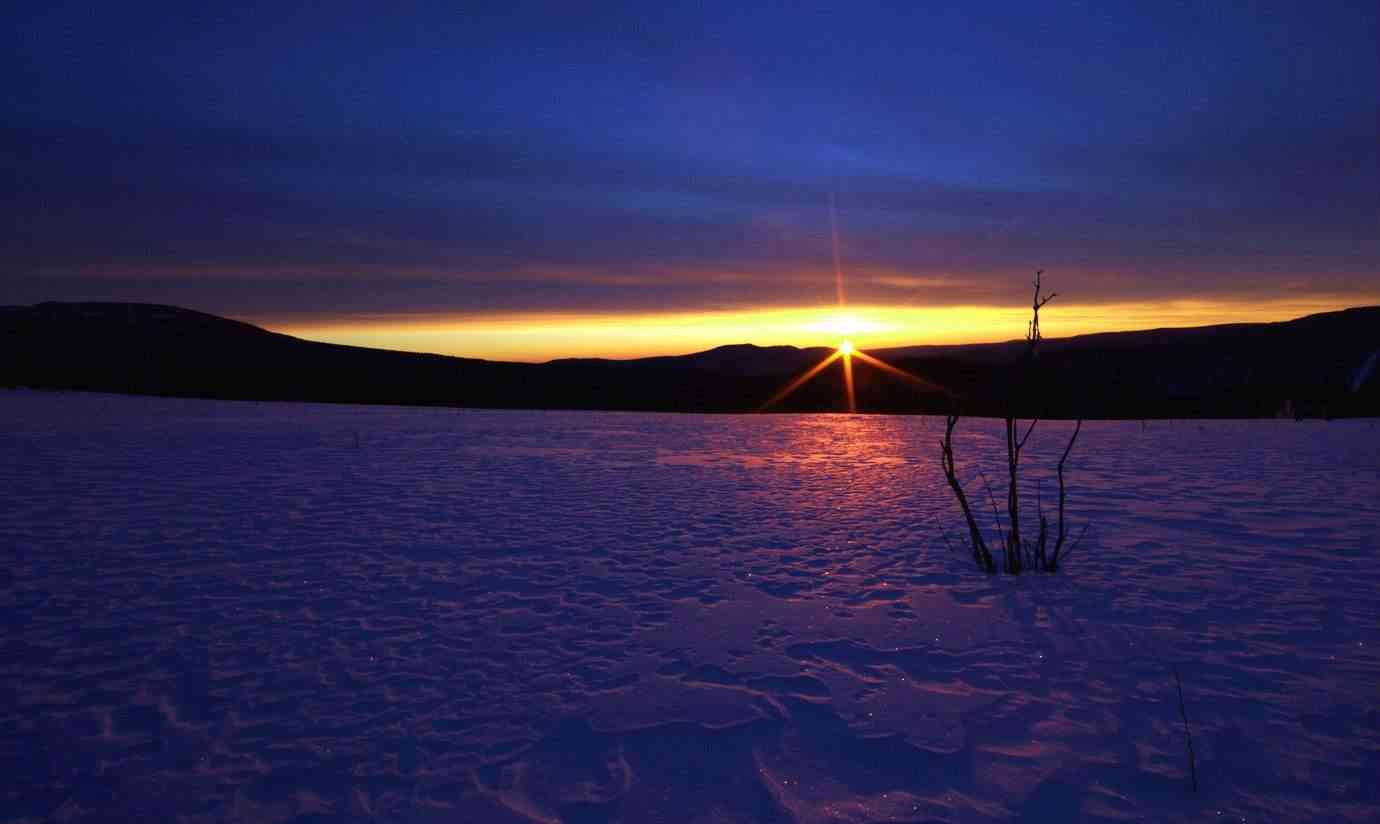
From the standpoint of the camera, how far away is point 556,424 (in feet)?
57.5

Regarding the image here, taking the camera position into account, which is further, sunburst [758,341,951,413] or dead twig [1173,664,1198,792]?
sunburst [758,341,951,413]

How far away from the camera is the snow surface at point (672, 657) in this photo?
285cm

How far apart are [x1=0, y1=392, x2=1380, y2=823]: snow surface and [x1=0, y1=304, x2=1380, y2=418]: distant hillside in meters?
18.4

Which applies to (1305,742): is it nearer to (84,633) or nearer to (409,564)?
(409,564)

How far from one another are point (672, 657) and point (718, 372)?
35.6 m

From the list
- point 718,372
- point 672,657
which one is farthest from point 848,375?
point 672,657

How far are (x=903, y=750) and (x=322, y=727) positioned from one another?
7.89 ft

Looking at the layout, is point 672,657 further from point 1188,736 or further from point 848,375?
point 848,375

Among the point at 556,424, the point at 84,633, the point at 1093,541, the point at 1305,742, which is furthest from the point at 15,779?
the point at 556,424

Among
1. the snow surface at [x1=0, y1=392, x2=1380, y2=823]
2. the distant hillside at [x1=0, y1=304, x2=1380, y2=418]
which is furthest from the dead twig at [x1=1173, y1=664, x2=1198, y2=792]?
the distant hillside at [x1=0, y1=304, x2=1380, y2=418]

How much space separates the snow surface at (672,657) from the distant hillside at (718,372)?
18.4m

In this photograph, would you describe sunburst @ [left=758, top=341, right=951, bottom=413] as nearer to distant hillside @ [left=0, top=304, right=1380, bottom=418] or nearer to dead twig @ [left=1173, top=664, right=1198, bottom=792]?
distant hillside @ [left=0, top=304, right=1380, bottom=418]

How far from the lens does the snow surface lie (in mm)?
2848

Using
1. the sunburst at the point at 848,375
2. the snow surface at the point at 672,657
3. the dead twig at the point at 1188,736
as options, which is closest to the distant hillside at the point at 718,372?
the sunburst at the point at 848,375
